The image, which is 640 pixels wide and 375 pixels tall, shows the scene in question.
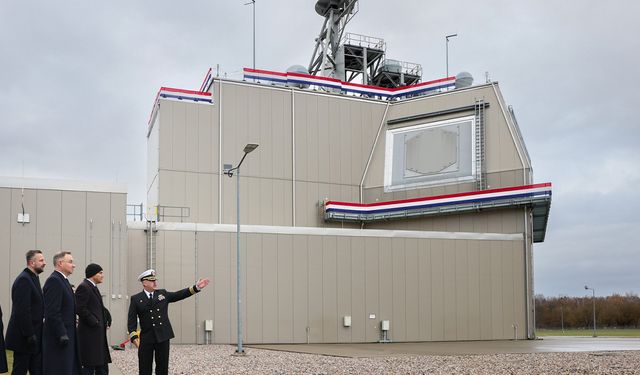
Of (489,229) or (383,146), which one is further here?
(383,146)

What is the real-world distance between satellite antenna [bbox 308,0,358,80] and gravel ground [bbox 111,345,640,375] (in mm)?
26960

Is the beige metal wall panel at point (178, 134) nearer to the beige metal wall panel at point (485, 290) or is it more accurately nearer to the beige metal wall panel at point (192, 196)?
the beige metal wall panel at point (192, 196)

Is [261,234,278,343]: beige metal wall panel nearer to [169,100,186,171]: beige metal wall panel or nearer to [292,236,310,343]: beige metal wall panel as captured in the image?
[292,236,310,343]: beige metal wall panel

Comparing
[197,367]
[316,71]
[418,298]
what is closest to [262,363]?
[197,367]

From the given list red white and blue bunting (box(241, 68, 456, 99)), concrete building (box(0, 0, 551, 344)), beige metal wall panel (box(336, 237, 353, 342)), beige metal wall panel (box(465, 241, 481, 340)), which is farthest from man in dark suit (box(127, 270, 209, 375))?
red white and blue bunting (box(241, 68, 456, 99))

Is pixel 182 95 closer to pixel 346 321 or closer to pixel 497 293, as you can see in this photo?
pixel 346 321

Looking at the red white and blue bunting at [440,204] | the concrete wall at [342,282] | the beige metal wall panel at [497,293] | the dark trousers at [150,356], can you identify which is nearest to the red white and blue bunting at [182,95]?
the red white and blue bunting at [440,204]

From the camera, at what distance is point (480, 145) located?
37281mm

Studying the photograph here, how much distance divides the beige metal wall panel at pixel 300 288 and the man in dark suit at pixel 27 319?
2066cm

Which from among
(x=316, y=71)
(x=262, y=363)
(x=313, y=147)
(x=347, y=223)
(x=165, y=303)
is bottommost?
(x=262, y=363)

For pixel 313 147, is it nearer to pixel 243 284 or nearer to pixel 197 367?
pixel 243 284

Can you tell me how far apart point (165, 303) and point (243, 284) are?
61.0 ft

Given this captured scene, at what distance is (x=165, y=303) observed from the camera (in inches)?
441

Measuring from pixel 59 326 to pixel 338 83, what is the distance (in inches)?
1251
